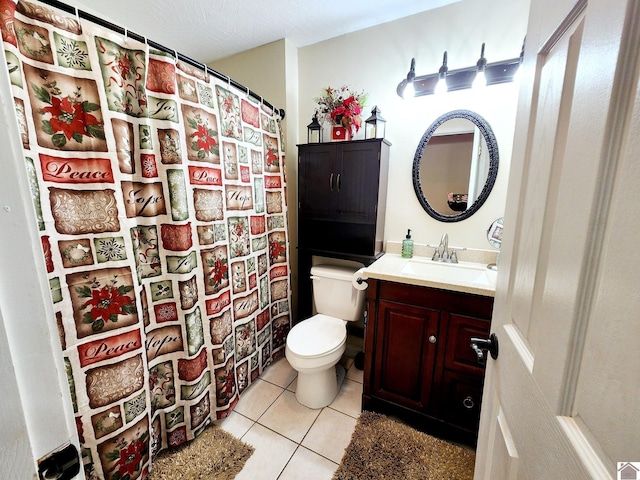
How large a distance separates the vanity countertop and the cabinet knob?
559 millimetres

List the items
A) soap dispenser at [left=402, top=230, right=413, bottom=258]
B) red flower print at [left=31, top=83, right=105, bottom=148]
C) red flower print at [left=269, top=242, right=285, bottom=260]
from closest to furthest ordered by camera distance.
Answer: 1. red flower print at [left=31, top=83, right=105, bottom=148]
2. soap dispenser at [left=402, top=230, right=413, bottom=258]
3. red flower print at [left=269, top=242, right=285, bottom=260]

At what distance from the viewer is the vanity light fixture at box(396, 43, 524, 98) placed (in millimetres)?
1436

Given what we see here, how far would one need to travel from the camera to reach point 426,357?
4.53 feet

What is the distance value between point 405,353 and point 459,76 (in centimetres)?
164

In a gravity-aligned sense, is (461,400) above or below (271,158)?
below

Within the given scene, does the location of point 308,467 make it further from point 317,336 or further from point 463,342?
point 463,342

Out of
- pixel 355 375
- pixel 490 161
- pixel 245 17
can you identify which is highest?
pixel 245 17

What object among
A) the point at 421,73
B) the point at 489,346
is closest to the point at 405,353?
the point at 489,346

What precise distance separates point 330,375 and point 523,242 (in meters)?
1.45

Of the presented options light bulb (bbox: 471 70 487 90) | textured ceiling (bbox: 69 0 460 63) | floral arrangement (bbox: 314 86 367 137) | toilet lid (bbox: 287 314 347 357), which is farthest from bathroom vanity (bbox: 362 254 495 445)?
textured ceiling (bbox: 69 0 460 63)

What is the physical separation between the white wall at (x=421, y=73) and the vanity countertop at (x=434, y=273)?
0.18 metres

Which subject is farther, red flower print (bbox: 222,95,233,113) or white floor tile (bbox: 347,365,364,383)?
white floor tile (bbox: 347,365,364,383)

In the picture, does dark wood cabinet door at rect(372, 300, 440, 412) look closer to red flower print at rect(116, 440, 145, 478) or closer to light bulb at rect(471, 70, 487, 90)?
red flower print at rect(116, 440, 145, 478)

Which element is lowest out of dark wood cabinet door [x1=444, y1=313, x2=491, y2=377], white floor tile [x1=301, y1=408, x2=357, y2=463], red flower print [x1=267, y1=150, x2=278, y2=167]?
white floor tile [x1=301, y1=408, x2=357, y2=463]
